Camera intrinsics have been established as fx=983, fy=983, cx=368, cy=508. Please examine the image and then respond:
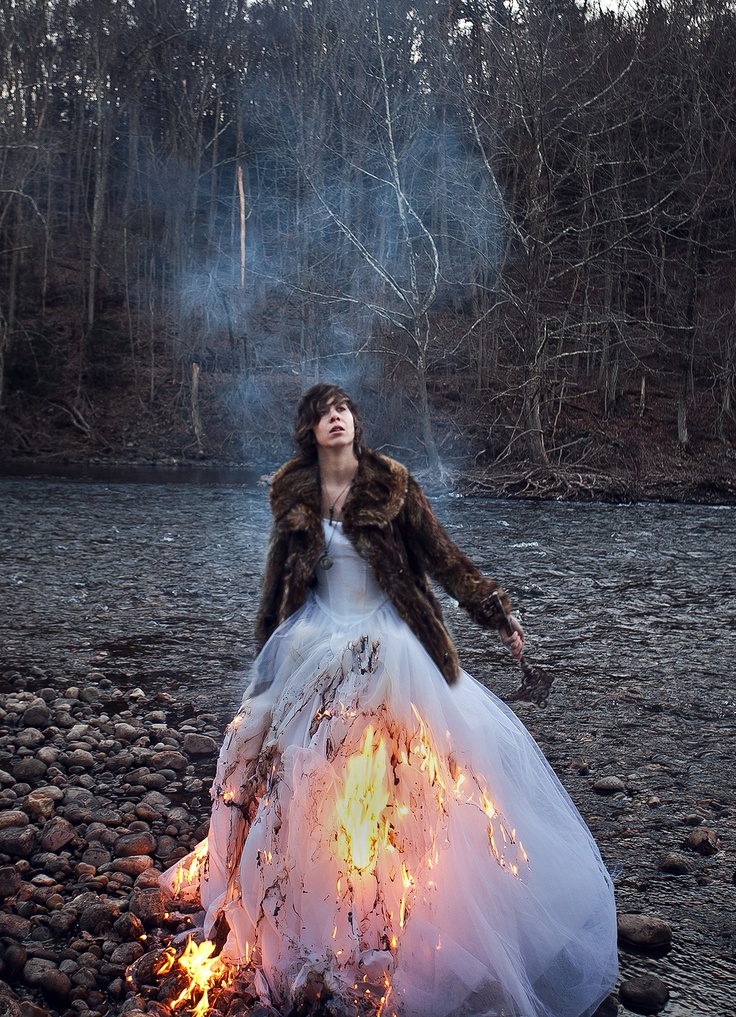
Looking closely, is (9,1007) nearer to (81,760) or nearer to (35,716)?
(81,760)

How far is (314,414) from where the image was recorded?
11.8ft

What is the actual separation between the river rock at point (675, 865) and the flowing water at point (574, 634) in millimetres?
34

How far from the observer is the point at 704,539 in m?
14.3

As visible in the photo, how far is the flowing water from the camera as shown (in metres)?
4.14

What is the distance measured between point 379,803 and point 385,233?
23114mm

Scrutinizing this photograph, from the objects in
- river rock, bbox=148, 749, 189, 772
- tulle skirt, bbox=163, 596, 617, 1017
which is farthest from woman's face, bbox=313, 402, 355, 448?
river rock, bbox=148, 749, 189, 772

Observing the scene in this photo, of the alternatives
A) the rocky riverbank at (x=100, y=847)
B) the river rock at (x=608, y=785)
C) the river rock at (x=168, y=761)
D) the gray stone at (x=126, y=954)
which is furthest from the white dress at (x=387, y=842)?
the river rock at (x=168, y=761)

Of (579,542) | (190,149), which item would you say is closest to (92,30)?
(190,149)

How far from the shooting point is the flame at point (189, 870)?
375 centimetres

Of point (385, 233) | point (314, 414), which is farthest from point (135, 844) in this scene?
point (385, 233)

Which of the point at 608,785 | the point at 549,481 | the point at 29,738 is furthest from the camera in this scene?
the point at 549,481

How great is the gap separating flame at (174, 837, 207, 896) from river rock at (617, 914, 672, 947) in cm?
157

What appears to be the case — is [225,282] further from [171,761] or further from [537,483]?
[171,761]

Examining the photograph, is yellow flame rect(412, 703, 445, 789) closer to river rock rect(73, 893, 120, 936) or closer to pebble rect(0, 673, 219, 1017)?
pebble rect(0, 673, 219, 1017)
